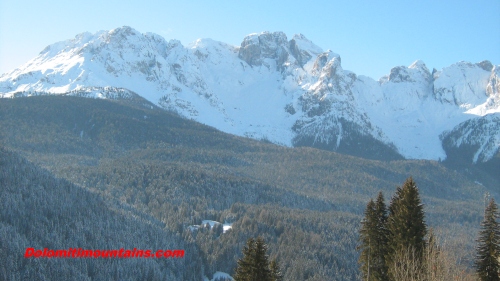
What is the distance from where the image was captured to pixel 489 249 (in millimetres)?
40969

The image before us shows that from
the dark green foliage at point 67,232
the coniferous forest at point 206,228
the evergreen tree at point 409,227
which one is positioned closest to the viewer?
the evergreen tree at point 409,227

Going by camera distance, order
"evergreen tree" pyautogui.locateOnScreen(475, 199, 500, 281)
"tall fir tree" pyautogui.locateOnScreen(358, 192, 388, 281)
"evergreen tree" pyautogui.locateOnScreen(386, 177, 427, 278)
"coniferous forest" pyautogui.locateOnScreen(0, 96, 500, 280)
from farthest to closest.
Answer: "tall fir tree" pyautogui.locateOnScreen(358, 192, 388, 281) → "coniferous forest" pyautogui.locateOnScreen(0, 96, 500, 280) → "evergreen tree" pyautogui.locateOnScreen(386, 177, 427, 278) → "evergreen tree" pyautogui.locateOnScreen(475, 199, 500, 281)

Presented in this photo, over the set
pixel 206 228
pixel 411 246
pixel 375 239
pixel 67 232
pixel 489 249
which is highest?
pixel 489 249

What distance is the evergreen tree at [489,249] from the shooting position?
3994 cm

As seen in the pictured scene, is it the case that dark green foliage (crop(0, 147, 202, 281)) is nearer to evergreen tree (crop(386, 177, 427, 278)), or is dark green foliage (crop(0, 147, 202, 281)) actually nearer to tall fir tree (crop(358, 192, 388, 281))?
tall fir tree (crop(358, 192, 388, 281))

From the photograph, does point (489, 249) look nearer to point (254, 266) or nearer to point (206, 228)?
point (254, 266)

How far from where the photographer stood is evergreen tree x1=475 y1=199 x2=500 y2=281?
39.9 m

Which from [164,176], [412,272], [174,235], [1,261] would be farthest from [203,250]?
[412,272]

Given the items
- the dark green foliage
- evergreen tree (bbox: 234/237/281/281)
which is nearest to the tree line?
evergreen tree (bbox: 234/237/281/281)

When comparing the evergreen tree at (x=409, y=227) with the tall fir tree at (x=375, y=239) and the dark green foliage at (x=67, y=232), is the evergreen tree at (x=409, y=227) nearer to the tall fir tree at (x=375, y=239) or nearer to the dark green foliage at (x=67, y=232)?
the tall fir tree at (x=375, y=239)

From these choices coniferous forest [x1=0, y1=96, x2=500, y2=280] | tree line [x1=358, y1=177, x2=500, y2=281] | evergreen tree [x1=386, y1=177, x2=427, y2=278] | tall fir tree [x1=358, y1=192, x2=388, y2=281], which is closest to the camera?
tree line [x1=358, y1=177, x2=500, y2=281]

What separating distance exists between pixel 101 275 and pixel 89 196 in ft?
103

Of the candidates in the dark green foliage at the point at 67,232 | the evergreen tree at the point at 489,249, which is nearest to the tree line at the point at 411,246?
the evergreen tree at the point at 489,249

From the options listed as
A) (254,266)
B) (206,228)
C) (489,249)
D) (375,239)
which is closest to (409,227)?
(375,239)
